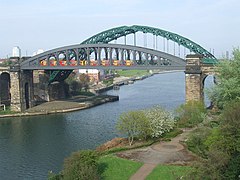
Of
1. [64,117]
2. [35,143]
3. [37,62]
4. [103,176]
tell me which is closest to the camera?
[103,176]

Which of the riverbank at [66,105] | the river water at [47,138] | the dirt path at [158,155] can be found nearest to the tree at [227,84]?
the dirt path at [158,155]

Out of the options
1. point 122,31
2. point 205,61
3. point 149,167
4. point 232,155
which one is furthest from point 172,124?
point 122,31

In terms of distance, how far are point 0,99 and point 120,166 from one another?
46225 mm

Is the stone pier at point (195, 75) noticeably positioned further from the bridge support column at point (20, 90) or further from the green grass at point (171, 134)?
the bridge support column at point (20, 90)

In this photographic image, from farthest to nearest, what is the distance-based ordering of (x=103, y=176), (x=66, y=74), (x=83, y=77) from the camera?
(x=83, y=77)
(x=66, y=74)
(x=103, y=176)

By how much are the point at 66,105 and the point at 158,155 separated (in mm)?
40464

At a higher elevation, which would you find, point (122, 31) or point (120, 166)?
point (122, 31)

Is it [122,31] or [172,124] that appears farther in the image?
[122,31]

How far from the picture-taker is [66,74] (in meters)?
80.4

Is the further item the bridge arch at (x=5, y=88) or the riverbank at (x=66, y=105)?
the bridge arch at (x=5, y=88)

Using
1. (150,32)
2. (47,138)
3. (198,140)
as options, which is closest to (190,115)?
(198,140)

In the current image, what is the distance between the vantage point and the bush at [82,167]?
25078 millimetres

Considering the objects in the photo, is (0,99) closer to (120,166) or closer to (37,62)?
(37,62)

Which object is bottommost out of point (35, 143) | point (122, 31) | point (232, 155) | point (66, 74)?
point (35, 143)
